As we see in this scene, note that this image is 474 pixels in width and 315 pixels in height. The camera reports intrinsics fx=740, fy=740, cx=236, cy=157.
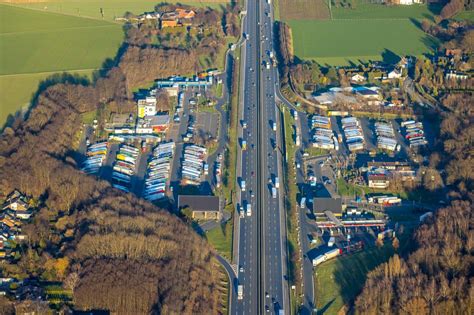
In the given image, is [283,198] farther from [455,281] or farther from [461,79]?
[461,79]

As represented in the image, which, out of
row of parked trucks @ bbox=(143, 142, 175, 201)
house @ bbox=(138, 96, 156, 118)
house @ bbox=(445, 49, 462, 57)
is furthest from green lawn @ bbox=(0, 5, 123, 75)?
house @ bbox=(445, 49, 462, 57)

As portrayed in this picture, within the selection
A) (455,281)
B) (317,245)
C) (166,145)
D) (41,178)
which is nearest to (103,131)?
(166,145)

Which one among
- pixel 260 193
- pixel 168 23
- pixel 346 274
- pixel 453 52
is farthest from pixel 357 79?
pixel 346 274

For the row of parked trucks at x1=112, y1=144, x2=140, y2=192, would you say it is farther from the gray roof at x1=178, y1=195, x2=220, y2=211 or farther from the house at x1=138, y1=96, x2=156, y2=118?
the house at x1=138, y1=96, x2=156, y2=118

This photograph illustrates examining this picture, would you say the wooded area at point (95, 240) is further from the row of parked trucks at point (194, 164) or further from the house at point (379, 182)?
the house at point (379, 182)

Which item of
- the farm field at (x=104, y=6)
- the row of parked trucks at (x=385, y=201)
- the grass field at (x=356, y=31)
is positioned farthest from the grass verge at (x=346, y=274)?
the farm field at (x=104, y=6)

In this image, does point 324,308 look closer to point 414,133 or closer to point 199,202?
point 199,202
